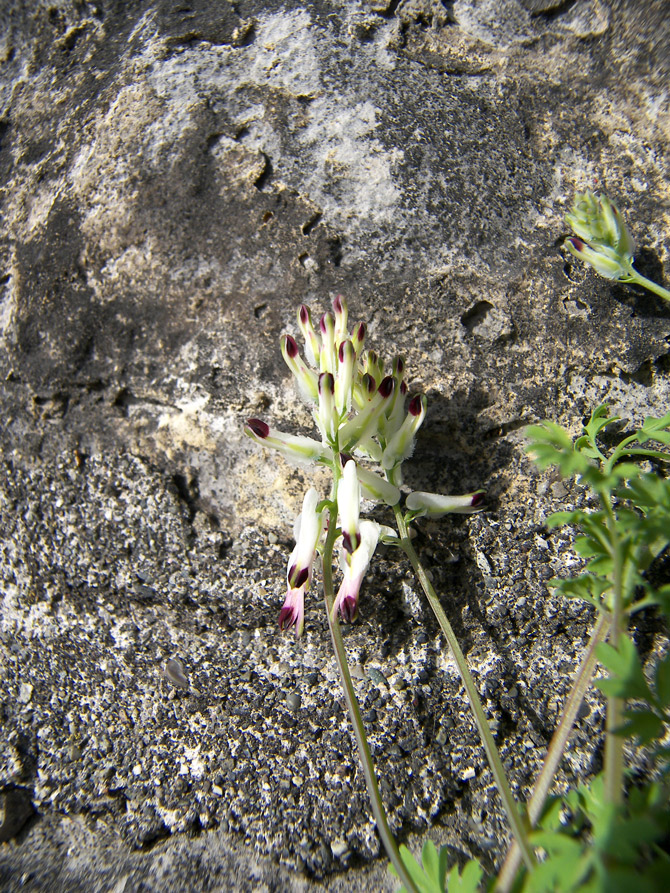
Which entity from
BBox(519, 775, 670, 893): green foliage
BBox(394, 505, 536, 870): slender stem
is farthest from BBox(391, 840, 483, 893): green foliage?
BBox(519, 775, 670, 893): green foliage

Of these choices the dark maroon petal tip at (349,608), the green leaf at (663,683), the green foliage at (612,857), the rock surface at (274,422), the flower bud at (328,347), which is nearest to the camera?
the green foliage at (612,857)

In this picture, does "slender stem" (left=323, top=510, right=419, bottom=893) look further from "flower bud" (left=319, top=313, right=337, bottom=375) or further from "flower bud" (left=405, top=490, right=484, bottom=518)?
"flower bud" (left=319, top=313, right=337, bottom=375)

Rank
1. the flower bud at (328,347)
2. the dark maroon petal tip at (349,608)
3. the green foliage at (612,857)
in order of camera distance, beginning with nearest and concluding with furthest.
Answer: the green foliage at (612,857)
the dark maroon petal tip at (349,608)
the flower bud at (328,347)

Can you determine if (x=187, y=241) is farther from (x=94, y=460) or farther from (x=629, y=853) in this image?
(x=629, y=853)

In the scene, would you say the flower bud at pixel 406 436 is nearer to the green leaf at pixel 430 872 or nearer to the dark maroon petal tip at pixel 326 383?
the dark maroon petal tip at pixel 326 383

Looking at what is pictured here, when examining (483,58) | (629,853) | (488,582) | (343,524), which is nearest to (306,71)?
(483,58)

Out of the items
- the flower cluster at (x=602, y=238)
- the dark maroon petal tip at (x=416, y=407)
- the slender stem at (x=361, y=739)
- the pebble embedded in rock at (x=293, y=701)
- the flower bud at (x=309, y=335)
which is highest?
the flower cluster at (x=602, y=238)

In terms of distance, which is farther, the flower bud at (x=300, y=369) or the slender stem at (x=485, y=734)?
the flower bud at (x=300, y=369)

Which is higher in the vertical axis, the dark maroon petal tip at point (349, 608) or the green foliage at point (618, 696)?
the green foliage at point (618, 696)

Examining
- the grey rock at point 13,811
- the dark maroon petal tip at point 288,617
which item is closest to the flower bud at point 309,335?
the dark maroon petal tip at point 288,617
